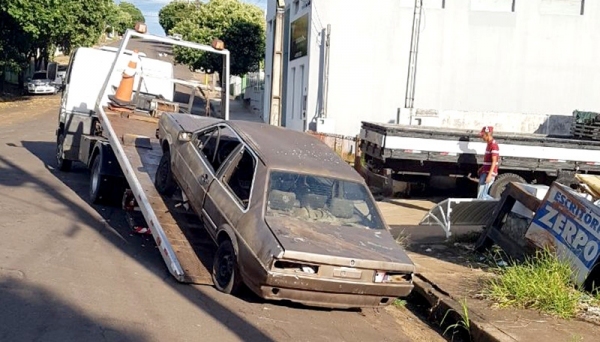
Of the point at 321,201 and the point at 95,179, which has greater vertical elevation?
the point at 321,201

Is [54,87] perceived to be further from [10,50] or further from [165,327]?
[165,327]

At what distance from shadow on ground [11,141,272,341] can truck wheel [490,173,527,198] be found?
7801 mm

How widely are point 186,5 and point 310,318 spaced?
9129 centimetres

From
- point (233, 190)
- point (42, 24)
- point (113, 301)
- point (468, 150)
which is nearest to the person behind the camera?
point (113, 301)

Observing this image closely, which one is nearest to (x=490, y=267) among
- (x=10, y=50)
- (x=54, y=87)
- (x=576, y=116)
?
(x=576, y=116)

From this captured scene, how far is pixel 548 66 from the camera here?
25.0 m

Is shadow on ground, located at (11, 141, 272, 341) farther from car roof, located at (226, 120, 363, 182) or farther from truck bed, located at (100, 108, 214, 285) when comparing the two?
car roof, located at (226, 120, 363, 182)

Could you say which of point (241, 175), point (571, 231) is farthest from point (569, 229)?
point (241, 175)

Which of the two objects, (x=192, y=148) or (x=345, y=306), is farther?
(x=192, y=148)

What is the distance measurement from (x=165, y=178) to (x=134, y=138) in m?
1.63

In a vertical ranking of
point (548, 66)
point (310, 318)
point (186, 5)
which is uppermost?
point (186, 5)

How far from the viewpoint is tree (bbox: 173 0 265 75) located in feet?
148

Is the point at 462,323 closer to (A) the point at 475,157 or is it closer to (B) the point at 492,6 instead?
(A) the point at 475,157

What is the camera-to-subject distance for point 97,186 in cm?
1134
